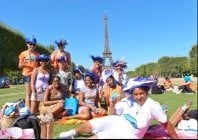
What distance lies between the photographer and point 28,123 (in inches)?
315

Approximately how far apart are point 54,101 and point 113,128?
4.71m

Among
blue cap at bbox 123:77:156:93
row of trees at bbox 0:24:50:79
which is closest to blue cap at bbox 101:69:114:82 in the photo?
blue cap at bbox 123:77:156:93

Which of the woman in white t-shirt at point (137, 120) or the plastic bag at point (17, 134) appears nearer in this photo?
the woman in white t-shirt at point (137, 120)

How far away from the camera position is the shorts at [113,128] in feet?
21.5

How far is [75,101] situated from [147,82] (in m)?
4.66

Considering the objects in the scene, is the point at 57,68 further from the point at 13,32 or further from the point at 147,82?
the point at 13,32

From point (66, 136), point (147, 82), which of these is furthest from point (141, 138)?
point (66, 136)

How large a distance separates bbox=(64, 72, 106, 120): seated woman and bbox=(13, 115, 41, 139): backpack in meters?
3.07

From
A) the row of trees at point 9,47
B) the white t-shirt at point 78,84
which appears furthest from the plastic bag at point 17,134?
the row of trees at point 9,47

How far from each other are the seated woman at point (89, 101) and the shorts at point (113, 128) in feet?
13.6

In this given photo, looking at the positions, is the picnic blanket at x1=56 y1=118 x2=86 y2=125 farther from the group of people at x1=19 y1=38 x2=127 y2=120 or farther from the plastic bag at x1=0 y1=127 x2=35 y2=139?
the plastic bag at x1=0 y1=127 x2=35 y2=139

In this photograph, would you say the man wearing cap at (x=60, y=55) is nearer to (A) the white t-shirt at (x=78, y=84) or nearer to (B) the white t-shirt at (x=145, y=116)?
(A) the white t-shirt at (x=78, y=84)

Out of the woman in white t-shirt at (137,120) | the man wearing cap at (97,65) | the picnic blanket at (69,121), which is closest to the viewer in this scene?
the woman in white t-shirt at (137,120)

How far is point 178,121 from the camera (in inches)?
313
